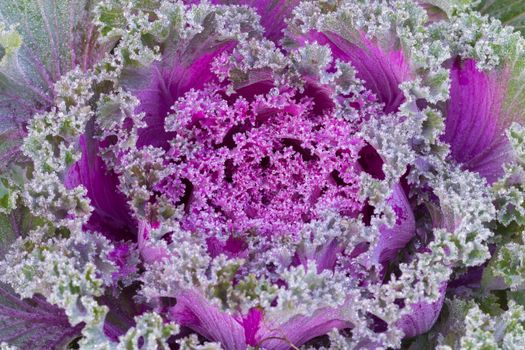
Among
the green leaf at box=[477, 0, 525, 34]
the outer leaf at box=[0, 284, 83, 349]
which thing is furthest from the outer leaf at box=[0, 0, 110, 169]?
the green leaf at box=[477, 0, 525, 34]

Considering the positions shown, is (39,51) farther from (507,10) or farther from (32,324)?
(507,10)

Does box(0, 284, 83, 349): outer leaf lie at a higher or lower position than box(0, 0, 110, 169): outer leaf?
lower

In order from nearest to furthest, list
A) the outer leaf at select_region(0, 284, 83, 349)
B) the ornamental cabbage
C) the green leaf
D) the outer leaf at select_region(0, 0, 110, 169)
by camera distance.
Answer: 1. the ornamental cabbage
2. the outer leaf at select_region(0, 284, 83, 349)
3. the outer leaf at select_region(0, 0, 110, 169)
4. the green leaf

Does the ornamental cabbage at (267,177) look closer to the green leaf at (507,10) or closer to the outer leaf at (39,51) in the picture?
the outer leaf at (39,51)

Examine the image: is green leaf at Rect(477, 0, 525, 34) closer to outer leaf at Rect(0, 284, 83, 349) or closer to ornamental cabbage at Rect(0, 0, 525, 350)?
ornamental cabbage at Rect(0, 0, 525, 350)

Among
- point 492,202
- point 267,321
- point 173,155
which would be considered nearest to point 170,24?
point 173,155

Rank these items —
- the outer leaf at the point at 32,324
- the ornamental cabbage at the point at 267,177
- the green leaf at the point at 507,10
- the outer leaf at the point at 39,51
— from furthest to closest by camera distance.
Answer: the green leaf at the point at 507,10
the outer leaf at the point at 39,51
the outer leaf at the point at 32,324
the ornamental cabbage at the point at 267,177

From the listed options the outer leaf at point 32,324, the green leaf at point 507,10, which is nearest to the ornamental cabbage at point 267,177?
the outer leaf at point 32,324

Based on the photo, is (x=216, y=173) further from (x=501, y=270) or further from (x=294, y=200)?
(x=501, y=270)

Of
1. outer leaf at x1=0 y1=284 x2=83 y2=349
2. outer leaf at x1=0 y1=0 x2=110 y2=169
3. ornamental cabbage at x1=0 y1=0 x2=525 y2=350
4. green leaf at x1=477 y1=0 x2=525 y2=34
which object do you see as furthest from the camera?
green leaf at x1=477 y1=0 x2=525 y2=34

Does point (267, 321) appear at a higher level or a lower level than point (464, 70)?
lower

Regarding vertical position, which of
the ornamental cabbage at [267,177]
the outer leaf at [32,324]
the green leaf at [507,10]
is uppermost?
the green leaf at [507,10]
